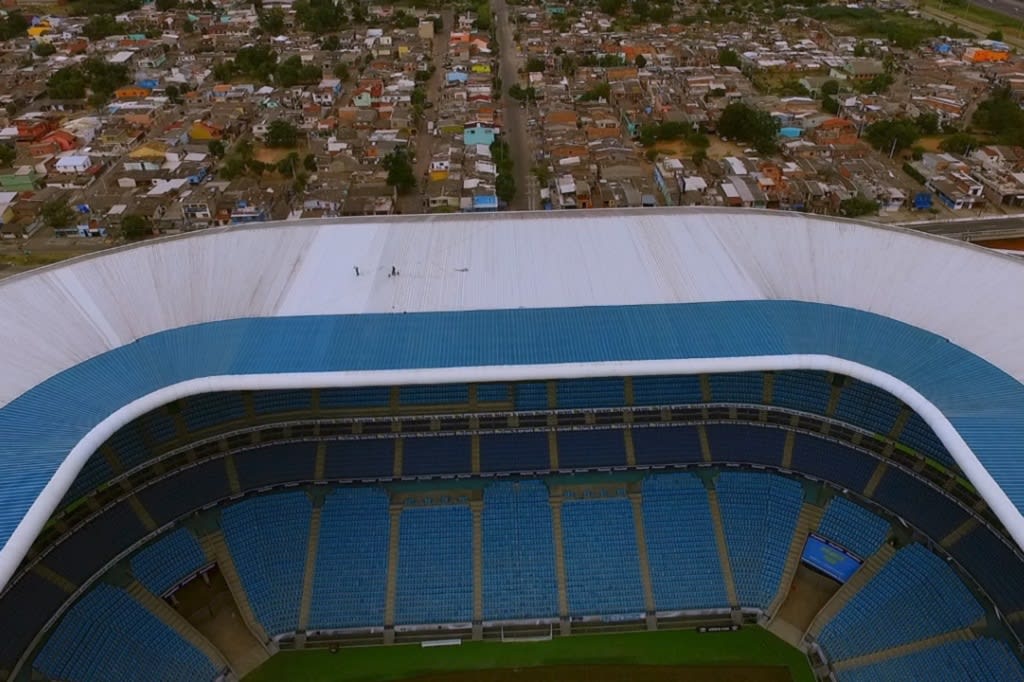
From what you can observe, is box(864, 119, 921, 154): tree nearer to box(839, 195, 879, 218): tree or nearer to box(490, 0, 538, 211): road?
box(839, 195, 879, 218): tree

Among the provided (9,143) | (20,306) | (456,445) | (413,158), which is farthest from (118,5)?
(456,445)

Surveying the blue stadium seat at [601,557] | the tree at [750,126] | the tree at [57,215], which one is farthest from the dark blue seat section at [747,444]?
the tree at [57,215]

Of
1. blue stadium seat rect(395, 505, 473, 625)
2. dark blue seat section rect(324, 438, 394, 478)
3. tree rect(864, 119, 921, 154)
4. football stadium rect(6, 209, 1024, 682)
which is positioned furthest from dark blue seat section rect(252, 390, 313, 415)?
tree rect(864, 119, 921, 154)

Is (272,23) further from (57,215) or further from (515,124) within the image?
(57,215)

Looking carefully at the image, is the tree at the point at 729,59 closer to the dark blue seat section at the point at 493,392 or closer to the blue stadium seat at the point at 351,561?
the dark blue seat section at the point at 493,392

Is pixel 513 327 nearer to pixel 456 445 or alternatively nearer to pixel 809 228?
pixel 456 445

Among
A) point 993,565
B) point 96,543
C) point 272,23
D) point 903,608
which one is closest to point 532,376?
point 903,608

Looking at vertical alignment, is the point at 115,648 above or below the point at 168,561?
below
